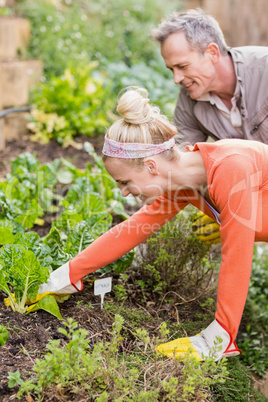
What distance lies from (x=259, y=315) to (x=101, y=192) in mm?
1391

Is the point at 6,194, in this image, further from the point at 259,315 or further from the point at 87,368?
the point at 259,315

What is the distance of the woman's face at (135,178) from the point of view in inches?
78.0

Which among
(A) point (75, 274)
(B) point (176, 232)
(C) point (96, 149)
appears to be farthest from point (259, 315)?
(C) point (96, 149)

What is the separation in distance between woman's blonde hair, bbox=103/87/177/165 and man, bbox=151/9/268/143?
0.61 meters

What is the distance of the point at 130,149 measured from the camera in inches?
76.4

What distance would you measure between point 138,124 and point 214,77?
104 centimetres

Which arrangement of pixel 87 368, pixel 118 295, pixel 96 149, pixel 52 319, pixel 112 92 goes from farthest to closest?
pixel 112 92 → pixel 96 149 → pixel 118 295 → pixel 52 319 → pixel 87 368

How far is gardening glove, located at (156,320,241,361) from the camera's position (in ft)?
6.34

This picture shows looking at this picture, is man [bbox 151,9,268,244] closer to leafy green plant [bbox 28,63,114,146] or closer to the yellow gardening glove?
the yellow gardening glove

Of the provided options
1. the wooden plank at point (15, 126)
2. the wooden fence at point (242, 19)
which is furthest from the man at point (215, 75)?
the wooden fence at point (242, 19)

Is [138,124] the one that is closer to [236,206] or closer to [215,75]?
[236,206]

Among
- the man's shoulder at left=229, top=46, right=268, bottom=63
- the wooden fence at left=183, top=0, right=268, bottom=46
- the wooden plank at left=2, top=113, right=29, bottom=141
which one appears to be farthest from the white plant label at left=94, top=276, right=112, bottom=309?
the wooden fence at left=183, top=0, right=268, bottom=46

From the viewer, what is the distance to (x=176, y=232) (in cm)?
271

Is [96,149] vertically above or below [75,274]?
below
